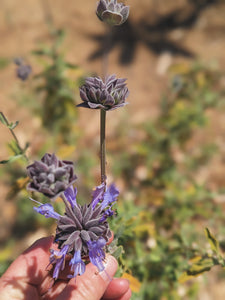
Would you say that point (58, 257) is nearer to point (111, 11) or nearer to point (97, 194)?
point (97, 194)

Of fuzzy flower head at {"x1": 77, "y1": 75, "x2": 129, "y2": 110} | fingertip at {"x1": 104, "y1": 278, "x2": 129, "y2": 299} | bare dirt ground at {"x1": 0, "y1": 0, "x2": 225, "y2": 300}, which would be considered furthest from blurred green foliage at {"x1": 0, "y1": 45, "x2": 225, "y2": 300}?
bare dirt ground at {"x1": 0, "y1": 0, "x2": 225, "y2": 300}

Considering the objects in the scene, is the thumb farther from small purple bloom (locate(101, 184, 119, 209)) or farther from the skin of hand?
small purple bloom (locate(101, 184, 119, 209))

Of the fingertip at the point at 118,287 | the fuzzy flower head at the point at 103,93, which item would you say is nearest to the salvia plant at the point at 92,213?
the fuzzy flower head at the point at 103,93

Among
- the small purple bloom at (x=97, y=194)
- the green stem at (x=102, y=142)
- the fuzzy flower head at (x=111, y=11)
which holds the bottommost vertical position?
the small purple bloom at (x=97, y=194)

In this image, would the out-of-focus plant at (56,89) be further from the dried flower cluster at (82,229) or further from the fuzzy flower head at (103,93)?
the dried flower cluster at (82,229)

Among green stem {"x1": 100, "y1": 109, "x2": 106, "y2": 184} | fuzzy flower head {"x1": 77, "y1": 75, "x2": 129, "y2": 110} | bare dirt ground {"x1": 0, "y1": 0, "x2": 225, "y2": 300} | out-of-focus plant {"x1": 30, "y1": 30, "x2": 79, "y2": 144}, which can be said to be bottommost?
green stem {"x1": 100, "y1": 109, "x2": 106, "y2": 184}

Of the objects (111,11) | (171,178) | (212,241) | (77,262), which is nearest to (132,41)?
(171,178)
